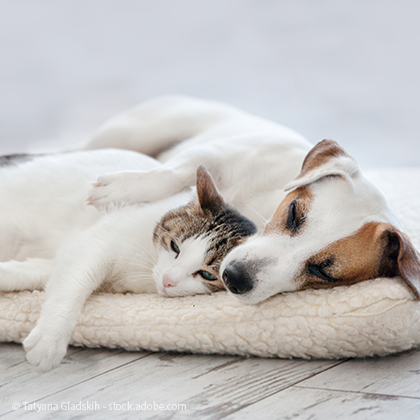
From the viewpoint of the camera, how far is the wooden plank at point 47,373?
4.06 ft

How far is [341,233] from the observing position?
1.40 metres

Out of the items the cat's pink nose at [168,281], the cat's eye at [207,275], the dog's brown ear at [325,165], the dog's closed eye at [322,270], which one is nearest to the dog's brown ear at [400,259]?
the dog's closed eye at [322,270]

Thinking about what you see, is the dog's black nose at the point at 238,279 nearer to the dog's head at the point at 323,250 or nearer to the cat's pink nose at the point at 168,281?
the dog's head at the point at 323,250

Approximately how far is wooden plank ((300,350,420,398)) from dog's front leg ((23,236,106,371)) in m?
0.63

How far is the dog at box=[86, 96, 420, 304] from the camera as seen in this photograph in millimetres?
1380

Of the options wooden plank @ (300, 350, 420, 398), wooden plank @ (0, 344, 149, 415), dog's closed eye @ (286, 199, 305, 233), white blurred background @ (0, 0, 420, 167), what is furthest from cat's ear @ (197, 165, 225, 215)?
white blurred background @ (0, 0, 420, 167)

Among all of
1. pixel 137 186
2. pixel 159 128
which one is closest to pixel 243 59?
pixel 159 128

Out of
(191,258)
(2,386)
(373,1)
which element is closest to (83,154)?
(191,258)

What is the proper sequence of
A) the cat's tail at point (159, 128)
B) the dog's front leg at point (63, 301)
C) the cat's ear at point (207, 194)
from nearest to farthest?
1. the dog's front leg at point (63, 301)
2. the cat's ear at point (207, 194)
3. the cat's tail at point (159, 128)

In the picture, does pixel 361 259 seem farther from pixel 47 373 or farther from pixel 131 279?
pixel 47 373

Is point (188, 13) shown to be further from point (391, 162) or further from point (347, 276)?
point (347, 276)

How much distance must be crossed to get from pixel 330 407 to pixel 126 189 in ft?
3.28

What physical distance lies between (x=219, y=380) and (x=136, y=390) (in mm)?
203

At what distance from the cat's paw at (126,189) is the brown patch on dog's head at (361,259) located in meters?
0.66
